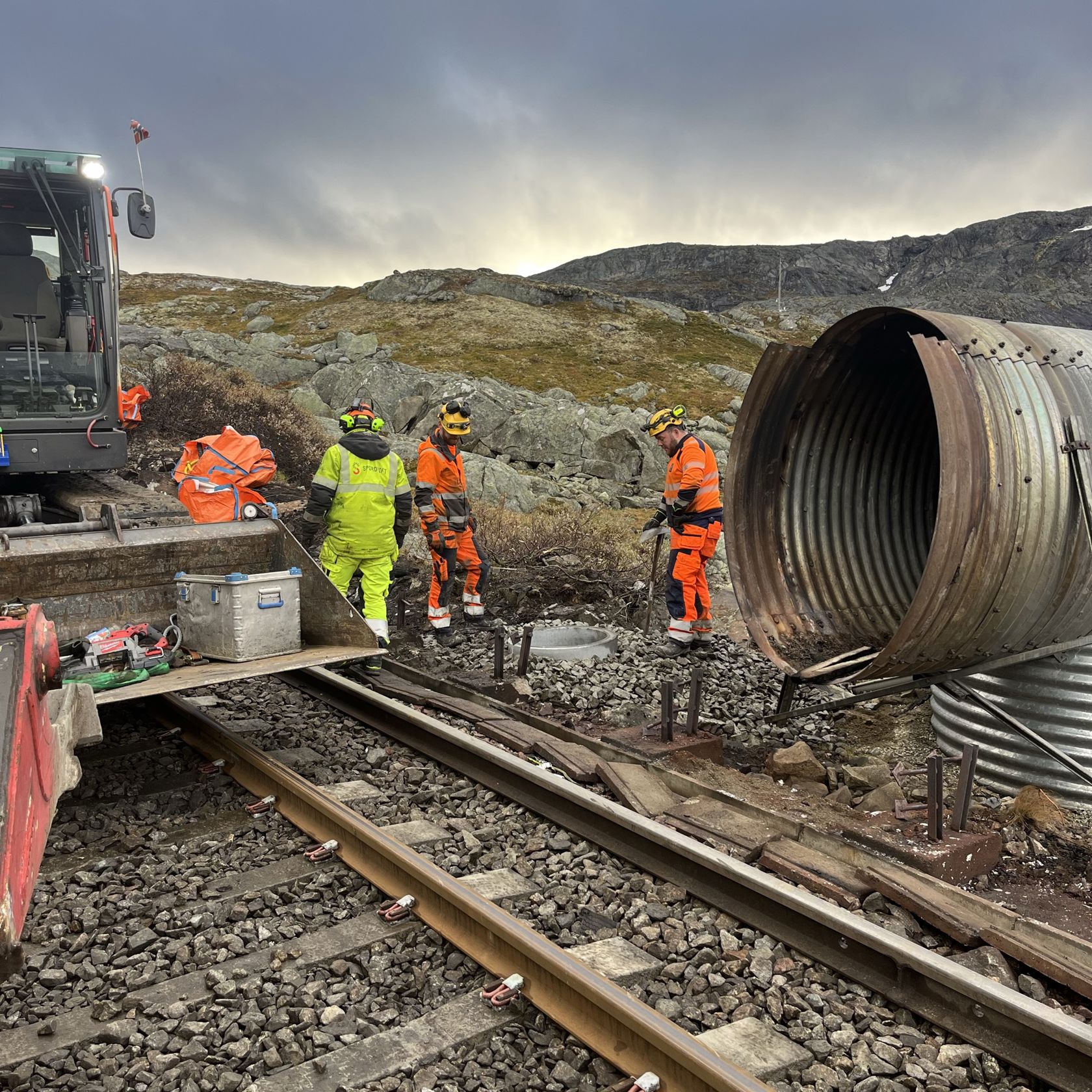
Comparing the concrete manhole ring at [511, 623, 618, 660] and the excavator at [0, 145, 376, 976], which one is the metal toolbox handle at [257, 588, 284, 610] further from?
the concrete manhole ring at [511, 623, 618, 660]

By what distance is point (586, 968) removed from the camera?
3213mm

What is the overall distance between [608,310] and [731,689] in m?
59.9

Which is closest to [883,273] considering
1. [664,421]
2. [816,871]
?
[664,421]

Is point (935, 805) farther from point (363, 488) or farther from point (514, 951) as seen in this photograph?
point (363, 488)

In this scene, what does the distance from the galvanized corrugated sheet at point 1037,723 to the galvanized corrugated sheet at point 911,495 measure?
1.20 ft

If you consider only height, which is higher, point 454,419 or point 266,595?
point 454,419

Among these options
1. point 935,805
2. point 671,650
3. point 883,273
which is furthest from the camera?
point 883,273

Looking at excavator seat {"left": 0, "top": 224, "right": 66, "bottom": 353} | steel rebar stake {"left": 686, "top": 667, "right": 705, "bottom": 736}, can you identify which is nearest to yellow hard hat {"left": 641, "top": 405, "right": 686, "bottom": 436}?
steel rebar stake {"left": 686, "top": 667, "right": 705, "bottom": 736}

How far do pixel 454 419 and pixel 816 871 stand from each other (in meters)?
6.16

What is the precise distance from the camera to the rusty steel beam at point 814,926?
2.87 metres

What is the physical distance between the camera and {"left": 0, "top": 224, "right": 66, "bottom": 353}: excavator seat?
336 inches

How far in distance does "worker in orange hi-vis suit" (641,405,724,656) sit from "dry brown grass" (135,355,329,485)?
8622 mm

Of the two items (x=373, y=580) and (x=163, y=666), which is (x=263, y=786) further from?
(x=373, y=580)

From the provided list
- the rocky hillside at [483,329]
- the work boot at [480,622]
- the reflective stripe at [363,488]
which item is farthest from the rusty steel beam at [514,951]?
the rocky hillside at [483,329]
